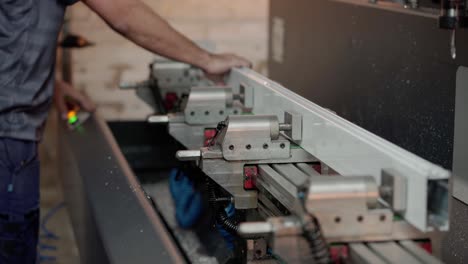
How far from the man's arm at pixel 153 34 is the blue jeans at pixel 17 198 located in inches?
14.4

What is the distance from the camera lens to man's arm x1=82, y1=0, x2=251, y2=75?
204 centimetres

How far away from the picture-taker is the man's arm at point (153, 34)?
6.71 feet

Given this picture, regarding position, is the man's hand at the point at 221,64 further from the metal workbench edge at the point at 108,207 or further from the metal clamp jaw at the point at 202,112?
the metal workbench edge at the point at 108,207

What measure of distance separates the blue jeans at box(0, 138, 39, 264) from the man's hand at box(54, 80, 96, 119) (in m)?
0.74

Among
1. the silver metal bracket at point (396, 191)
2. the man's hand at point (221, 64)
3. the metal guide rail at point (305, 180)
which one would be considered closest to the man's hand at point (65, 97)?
the man's hand at point (221, 64)

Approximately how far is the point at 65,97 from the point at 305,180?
66.4 inches

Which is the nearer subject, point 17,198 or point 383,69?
point 383,69

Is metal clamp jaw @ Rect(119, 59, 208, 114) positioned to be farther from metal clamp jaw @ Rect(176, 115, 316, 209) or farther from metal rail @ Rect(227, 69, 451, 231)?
metal clamp jaw @ Rect(176, 115, 316, 209)

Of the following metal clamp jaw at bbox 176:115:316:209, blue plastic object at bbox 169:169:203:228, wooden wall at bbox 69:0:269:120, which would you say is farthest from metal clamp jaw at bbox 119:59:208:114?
metal clamp jaw at bbox 176:115:316:209

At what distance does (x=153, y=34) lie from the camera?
2.13m

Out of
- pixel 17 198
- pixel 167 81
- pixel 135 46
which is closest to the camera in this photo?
pixel 17 198

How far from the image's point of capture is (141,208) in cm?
165

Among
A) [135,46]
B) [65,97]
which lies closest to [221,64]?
[65,97]

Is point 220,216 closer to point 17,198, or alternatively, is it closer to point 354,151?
point 354,151
